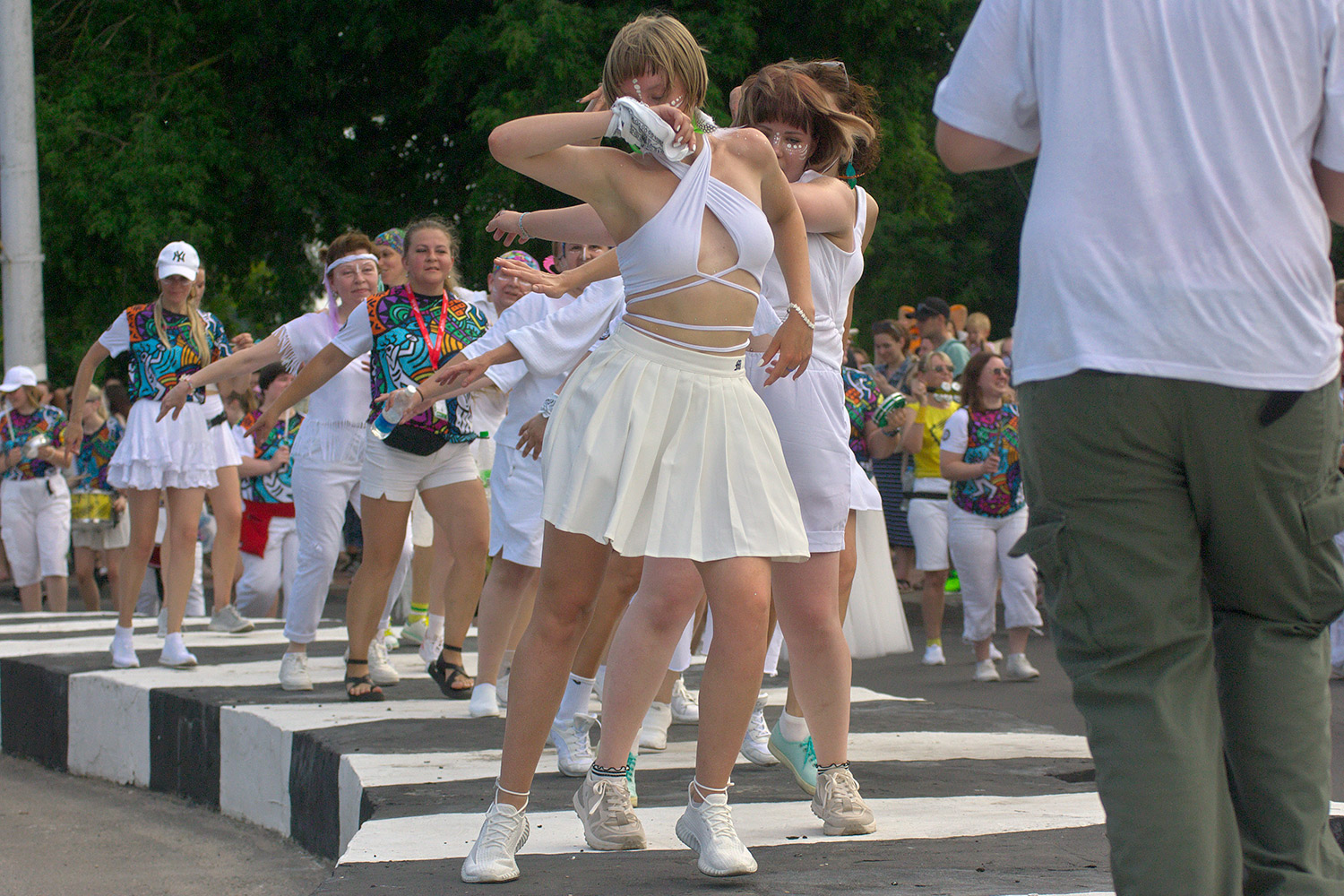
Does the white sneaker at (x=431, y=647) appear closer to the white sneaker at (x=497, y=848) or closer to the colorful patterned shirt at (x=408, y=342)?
the colorful patterned shirt at (x=408, y=342)

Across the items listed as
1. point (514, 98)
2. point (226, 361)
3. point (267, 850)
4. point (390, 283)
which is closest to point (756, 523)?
point (267, 850)

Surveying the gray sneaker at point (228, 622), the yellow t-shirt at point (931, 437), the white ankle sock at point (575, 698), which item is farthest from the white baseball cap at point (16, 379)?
the white ankle sock at point (575, 698)

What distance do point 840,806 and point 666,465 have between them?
112 centimetres

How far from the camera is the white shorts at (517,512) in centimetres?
563

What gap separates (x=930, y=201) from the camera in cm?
1922

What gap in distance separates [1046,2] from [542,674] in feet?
6.15

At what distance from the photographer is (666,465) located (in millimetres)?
3275

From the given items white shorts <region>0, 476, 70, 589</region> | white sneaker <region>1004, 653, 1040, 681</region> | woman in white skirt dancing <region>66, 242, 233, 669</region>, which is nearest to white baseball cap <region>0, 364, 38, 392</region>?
white shorts <region>0, 476, 70, 589</region>

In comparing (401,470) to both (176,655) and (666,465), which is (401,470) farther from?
(666,465)

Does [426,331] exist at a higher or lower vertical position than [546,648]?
higher

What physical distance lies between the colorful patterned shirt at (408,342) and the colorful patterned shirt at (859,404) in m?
2.28

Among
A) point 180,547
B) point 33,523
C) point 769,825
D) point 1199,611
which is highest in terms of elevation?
point 1199,611

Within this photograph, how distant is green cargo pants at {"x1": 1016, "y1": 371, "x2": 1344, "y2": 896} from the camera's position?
2.11 m

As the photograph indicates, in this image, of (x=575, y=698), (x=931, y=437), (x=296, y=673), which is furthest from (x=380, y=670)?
(x=931, y=437)
